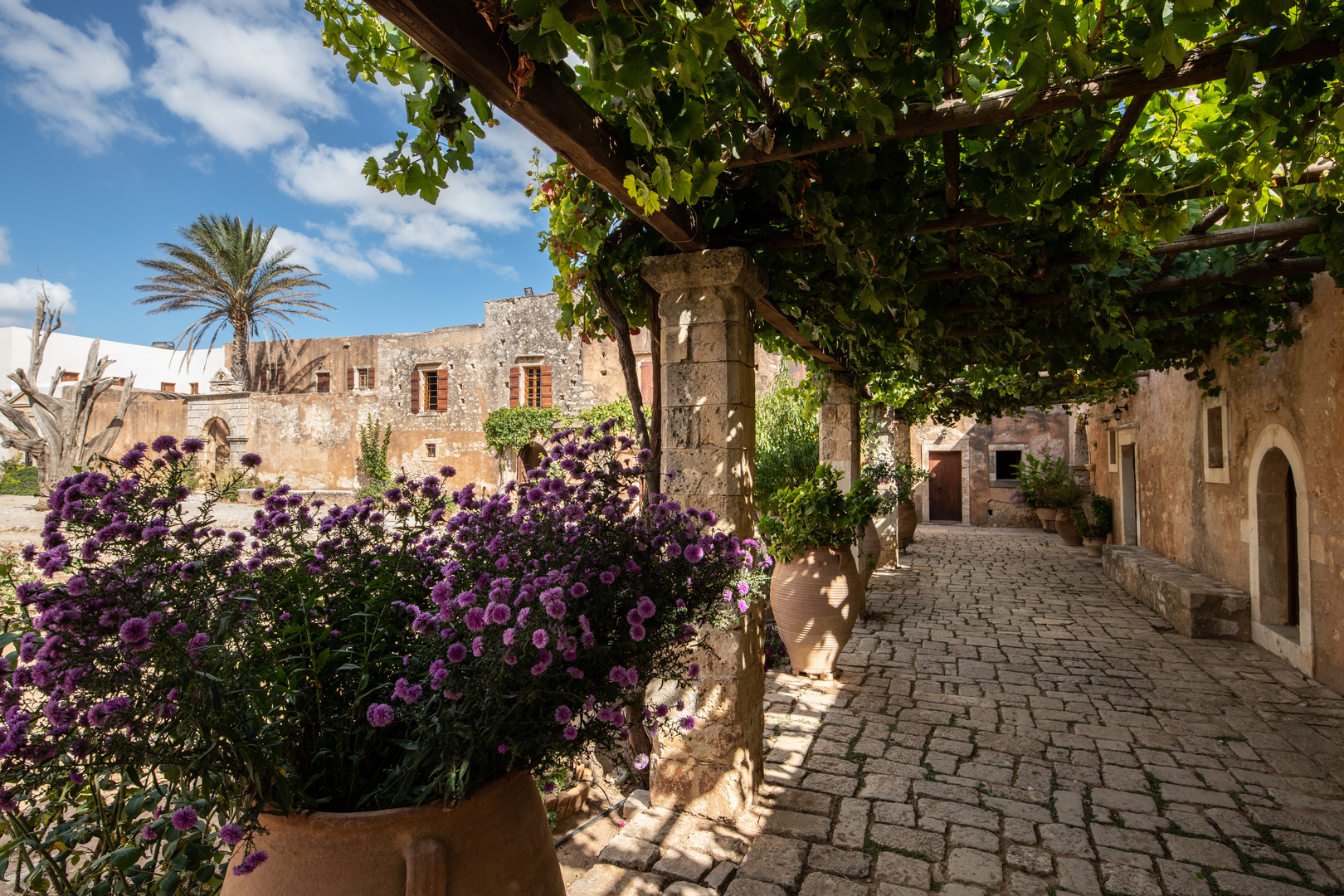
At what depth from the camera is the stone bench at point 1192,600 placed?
565cm

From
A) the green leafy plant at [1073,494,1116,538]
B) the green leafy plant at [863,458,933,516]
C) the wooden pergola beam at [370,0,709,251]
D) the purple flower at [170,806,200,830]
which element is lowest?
the green leafy plant at [1073,494,1116,538]

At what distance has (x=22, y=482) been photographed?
1947 centimetres

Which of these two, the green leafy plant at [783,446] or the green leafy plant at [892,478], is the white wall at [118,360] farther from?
the green leafy plant at [892,478]

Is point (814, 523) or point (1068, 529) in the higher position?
point (814, 523)

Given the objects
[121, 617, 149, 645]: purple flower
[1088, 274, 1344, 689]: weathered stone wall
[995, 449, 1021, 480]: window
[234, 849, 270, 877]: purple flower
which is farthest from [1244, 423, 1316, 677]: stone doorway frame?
[995, 449, 1021, 480]: window

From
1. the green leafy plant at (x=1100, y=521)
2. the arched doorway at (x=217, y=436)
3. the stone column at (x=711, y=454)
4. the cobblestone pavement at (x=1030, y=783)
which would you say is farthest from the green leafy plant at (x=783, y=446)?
the arched doorway at (x=217, y=436)

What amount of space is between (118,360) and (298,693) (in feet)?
114

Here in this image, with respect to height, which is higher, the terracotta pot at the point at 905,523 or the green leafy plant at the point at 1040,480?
the green leafy plant at the point at 1040,480

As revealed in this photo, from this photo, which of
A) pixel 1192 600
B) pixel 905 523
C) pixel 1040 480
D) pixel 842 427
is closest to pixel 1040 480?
pixel 1040 480

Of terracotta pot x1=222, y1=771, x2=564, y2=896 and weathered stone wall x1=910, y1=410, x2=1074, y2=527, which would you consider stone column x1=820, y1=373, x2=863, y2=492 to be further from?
weathered stone wall x1=910, y1=410, x2=1074, y2=527

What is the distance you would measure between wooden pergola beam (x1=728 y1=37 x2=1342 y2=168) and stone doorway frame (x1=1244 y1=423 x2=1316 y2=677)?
451cm

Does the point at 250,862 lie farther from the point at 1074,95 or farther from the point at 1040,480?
the point at 1040,480

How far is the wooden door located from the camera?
18250mm

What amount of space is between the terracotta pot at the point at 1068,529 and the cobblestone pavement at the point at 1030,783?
746 centimetres
